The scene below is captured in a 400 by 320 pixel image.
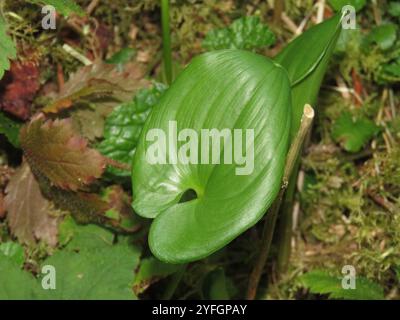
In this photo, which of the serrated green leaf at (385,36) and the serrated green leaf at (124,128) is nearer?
the serrated green leaf at (124,128)

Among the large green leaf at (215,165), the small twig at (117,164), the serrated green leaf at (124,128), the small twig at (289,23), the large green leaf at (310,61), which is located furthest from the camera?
the small twig at (289,23)

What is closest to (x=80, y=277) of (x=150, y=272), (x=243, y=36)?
(x=150, y=272)

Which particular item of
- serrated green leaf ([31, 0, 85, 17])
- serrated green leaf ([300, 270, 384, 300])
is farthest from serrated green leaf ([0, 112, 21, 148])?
serrated green leaf ([300, 270, 384, 300])

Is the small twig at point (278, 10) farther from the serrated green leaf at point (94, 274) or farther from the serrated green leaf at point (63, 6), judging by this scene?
the serrated green leaf at point (94, 274)

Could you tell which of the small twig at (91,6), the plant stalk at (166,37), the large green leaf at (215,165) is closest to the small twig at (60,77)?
the small twig at (91,6)

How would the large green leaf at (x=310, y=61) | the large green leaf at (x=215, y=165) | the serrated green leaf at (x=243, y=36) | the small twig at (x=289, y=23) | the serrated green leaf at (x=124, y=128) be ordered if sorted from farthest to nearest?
the small twig at (x=289, y=23) < the serrated green leaf at (x=243, y=36) < the serrated green leaf at (x=124, y=128) < the large green leaf at (x=310, y=61) < the large green leaf at (x=215, y=165)

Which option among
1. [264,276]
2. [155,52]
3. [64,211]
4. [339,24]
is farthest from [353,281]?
[155,52]

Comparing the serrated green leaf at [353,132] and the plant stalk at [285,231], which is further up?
the serrated green leaf at [353,132]
